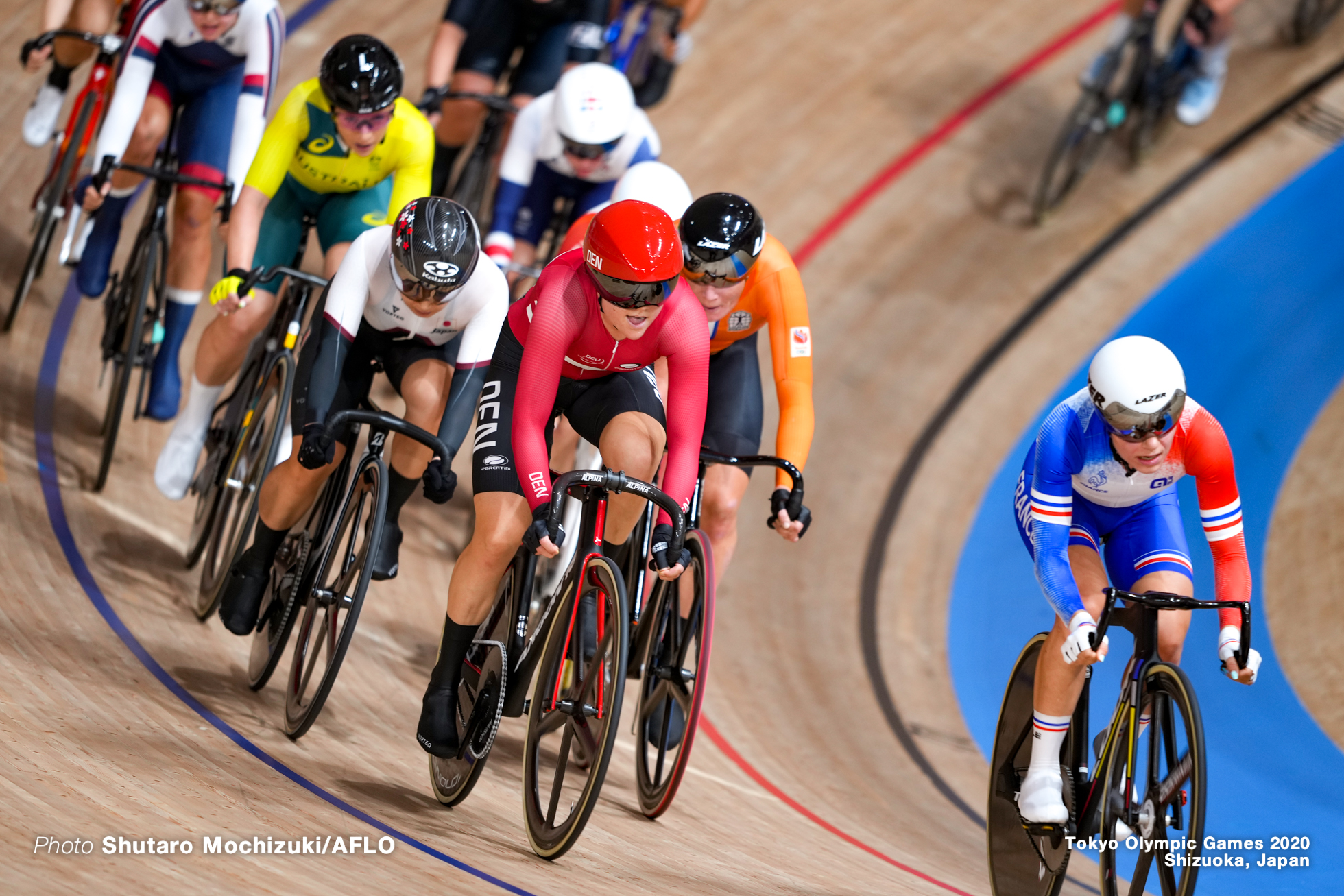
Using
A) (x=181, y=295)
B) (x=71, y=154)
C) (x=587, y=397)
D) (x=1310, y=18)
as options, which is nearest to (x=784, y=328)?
(x=587, y=397)

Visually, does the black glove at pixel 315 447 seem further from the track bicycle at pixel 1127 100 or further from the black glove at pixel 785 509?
the track bicycle at pixel 1127 100

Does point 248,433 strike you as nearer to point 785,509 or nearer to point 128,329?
point 128,329

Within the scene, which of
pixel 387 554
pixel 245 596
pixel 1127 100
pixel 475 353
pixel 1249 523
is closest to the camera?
pixel 475 353

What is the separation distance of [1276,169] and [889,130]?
87.5 inches

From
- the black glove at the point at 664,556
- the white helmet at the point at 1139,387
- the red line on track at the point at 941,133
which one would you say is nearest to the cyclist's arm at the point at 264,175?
the black glove at the point at 664,556

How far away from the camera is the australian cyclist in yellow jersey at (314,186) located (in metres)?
4.05

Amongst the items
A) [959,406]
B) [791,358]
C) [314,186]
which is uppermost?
[959,406]

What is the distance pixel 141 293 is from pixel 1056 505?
3.17 meters

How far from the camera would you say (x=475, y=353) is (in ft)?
11.7

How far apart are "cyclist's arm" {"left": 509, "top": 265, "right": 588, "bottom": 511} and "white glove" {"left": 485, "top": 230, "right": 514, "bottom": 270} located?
1.81m

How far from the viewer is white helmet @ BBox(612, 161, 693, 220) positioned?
4164 millimetres

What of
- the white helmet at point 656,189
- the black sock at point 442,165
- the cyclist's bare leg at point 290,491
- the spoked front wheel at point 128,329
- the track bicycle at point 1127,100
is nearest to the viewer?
the cyclist's bare leg at point 290,491

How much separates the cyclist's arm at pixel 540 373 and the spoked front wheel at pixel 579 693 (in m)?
0.27

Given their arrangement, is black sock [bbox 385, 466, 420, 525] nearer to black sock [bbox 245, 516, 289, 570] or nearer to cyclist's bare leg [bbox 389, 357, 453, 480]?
cyclist's bare leg [bbox 389, 357, 453, 480]
